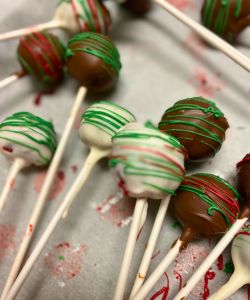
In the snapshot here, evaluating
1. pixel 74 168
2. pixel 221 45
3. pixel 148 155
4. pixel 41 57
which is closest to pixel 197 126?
pixel 148 155

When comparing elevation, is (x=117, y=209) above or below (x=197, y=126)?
below

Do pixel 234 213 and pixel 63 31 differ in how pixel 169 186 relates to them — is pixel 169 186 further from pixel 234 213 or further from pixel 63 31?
pixel 63 31

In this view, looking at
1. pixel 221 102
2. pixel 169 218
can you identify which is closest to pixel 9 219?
pixel 169 218

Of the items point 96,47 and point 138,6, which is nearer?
point 96,47

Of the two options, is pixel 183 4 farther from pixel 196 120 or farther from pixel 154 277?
pixel 154 277

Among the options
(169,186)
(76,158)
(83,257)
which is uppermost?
(169,186)
